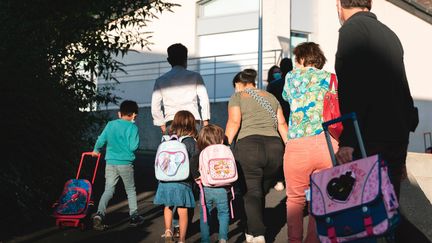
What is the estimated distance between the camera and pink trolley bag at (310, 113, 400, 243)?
159 inches

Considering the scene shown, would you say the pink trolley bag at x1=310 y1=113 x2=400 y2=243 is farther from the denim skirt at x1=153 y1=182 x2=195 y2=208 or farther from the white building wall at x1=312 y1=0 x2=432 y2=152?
the white building wall at x1=312 y1=0 x2=432 y2=152

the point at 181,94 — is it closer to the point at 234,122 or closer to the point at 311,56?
the point at 234,122

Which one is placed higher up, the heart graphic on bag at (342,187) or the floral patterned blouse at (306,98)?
the floral patterned blouse at (306,98)

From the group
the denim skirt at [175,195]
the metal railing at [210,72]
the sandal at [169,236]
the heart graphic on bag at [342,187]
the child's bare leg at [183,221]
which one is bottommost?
the sandal at [169,236]

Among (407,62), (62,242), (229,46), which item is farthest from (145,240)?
(407,62)

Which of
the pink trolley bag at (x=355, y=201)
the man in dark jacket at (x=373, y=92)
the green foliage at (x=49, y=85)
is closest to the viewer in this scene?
the pink trolley bag at (x=355, y=201)

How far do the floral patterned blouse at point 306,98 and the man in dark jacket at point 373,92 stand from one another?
5.72 feet

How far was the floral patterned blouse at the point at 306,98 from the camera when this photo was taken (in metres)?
6.34

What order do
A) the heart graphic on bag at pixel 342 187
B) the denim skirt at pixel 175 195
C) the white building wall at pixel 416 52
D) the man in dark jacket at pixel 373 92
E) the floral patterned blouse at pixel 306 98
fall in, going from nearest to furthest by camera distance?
1. the heart graphic on bag at pixel 342 187
2. the man in dark jacket at pixel 373 92
3. the floral patterned blouse at pixel 306 98
4. the denim skirt at pixel 175 195
5. the white building wall at pixel 416 52

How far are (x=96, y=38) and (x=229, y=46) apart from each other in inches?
454

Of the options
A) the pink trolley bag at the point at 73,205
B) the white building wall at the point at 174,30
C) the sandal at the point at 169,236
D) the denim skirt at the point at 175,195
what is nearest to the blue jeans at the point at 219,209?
the denim skirt at the point at 175,195

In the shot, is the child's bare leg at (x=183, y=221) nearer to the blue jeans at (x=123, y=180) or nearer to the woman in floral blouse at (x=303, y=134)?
the blue jeans at (x=123, y=180)

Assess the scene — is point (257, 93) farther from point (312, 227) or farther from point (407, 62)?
point (407, 62)

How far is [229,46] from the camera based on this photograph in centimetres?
2250
